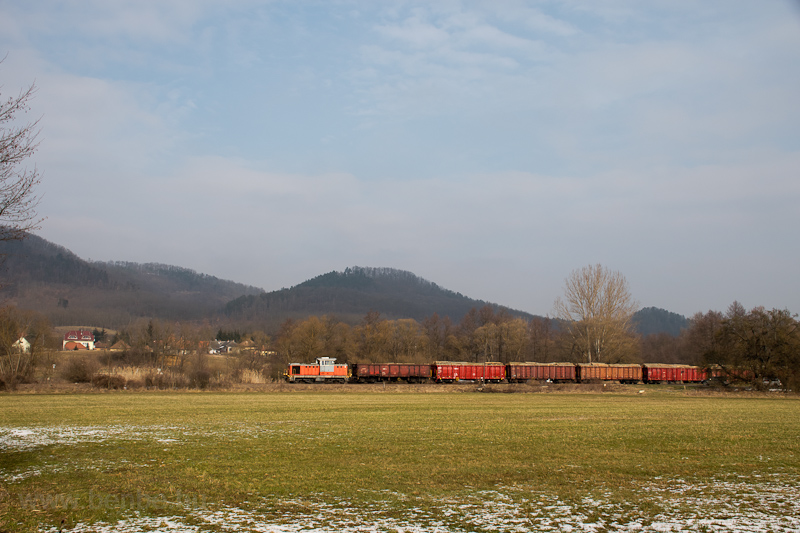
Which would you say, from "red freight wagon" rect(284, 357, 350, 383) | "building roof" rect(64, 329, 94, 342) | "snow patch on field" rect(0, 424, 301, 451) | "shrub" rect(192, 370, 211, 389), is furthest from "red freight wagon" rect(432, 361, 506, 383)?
"building roof" rect(64, 329, 94, 342)

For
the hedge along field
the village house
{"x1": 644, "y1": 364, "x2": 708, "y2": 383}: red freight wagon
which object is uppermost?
the village house

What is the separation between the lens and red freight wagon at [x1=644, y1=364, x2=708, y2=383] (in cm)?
7106

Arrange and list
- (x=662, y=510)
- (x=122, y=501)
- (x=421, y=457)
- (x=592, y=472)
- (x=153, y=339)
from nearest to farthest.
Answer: (x=662, y=510) → (x=122, y=501) → (x=592, y=472) → (x=421, y=457) → (x=153, y=339)

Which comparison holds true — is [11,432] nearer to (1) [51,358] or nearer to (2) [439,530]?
(2) [439,530]

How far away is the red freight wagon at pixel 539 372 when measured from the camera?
66.6 m

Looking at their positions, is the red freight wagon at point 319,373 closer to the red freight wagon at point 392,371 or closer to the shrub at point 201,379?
the red freight wagon at point 392,371

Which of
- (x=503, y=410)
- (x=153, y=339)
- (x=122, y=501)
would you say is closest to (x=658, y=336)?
(x=153, y=339)

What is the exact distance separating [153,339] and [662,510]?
8382 cm

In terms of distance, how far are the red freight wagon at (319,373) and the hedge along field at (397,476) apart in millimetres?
45067

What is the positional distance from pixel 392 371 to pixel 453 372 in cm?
729

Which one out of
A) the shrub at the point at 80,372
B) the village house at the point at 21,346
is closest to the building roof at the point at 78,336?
the village house at the point at 21,346

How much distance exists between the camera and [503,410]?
28.6 metres

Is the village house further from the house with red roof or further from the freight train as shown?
the house with red roof

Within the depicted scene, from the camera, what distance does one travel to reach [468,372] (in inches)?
2606
